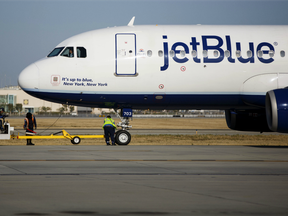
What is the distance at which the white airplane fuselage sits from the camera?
1877cm

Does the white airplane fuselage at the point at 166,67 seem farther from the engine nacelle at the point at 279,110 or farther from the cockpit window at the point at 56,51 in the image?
the engine nacelle at the point at 279,110

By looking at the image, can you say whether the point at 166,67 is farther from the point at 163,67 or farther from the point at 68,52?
the point at 68,52

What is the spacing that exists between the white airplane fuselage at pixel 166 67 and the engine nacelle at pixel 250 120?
1.52m

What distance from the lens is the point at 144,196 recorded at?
7711 millimetres

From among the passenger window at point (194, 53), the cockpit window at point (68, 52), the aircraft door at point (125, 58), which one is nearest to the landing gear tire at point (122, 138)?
the aircraft door at point (125, 58)

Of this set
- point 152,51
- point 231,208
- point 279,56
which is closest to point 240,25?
point 279,56

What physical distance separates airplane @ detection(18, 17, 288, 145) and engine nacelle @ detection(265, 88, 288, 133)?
1452mm

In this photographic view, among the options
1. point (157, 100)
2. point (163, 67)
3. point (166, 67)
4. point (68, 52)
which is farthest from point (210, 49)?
point (68, 52)

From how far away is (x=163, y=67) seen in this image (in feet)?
61.9

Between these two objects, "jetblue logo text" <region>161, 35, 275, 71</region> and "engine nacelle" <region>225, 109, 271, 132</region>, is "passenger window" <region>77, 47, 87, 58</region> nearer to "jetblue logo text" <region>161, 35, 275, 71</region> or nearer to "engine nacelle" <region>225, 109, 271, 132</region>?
"jetblue logo text" <region>161, 35, 275, 71</region>

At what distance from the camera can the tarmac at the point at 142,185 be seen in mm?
6754

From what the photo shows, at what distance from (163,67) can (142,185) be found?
1078 cm

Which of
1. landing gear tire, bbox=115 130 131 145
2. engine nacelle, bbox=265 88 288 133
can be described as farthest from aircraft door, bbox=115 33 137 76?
engine nacelle, bbox=265 88 288 133

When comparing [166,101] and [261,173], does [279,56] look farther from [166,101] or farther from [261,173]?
[261,173]
